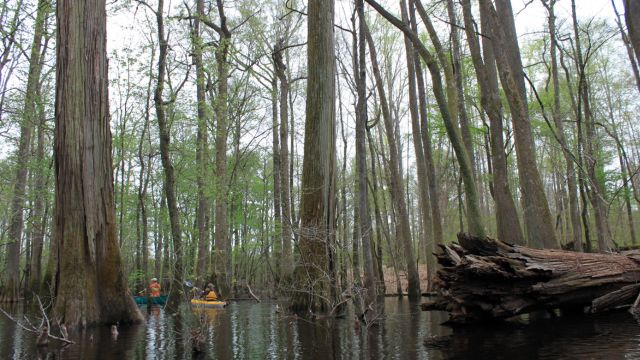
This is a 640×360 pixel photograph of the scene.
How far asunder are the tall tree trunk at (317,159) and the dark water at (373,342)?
100 cm

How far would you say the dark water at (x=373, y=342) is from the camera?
4.48 meters

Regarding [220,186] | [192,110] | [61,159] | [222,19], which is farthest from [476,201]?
[192,110]

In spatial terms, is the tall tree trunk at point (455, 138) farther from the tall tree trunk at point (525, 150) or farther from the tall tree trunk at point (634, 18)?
the tall tree trunk at point (634, 18)

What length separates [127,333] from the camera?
689 centimetres

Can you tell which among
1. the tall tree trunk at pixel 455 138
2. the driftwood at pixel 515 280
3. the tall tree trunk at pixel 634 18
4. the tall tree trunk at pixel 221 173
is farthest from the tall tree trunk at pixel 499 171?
the tall tree trunk at pixel 221 173

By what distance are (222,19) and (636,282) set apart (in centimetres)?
1402

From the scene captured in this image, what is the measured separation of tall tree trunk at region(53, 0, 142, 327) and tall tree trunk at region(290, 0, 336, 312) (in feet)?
9.80

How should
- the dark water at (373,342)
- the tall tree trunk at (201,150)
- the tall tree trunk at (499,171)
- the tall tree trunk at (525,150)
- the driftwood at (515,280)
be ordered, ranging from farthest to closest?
the tall tree trunk at (201,150), the tall tree trunk at (499,171), the tall tree trunk at (525,150), the driftwood at (515,280), the dark water at (373,342)

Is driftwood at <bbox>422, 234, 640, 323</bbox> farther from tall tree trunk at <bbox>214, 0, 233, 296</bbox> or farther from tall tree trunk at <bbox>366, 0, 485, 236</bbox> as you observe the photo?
tall tree trunk at <bbox>214, 0, 233, 296</bbox>

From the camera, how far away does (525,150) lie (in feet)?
30.2

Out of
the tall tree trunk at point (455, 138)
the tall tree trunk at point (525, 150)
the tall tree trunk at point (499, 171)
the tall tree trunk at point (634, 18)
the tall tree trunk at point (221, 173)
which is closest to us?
the tall tree trunk at point (634, 18)

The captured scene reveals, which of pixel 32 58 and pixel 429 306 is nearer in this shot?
pixel 429 306

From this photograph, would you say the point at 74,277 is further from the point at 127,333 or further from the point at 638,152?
the point at 638,152

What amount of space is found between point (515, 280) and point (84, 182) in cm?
670
